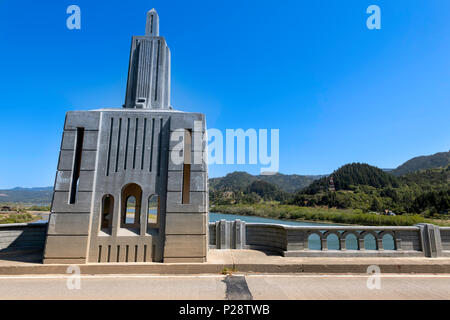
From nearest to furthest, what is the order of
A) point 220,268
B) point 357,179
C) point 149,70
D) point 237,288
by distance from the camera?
point 237,288 < point 220,268 < point 149,70 < point 357,179

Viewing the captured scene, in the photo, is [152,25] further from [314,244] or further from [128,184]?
[314,244]

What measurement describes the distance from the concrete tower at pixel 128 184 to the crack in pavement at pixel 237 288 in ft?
4.25

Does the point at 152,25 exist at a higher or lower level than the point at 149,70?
higher

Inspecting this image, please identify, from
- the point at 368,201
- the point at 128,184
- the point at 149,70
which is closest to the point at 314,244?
the point at 128,184

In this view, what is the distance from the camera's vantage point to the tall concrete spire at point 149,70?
31.3 ft

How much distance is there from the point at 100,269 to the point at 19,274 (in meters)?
2.33

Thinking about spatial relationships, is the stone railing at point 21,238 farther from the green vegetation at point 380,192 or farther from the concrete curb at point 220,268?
the green vegetation at point 380,192

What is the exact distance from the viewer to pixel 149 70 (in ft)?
31.7

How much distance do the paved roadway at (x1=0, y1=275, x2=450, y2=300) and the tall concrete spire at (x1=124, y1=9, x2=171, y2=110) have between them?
20.2 ft

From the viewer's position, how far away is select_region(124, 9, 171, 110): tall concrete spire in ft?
31.3

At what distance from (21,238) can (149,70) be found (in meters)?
8.26

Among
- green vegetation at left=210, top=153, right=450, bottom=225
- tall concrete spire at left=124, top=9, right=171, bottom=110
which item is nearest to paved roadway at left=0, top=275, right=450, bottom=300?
tall concrete spire at left=124, top=9, right=171, bottom=110

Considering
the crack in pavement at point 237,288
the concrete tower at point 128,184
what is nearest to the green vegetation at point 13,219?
the concrete tower at point 128,184
